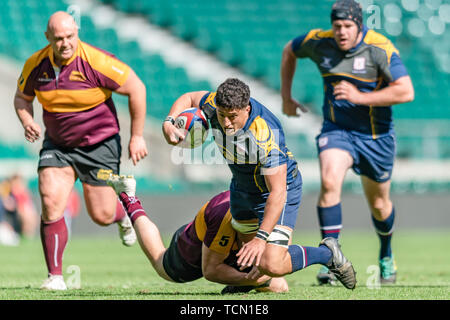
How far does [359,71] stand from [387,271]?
6.53 feet

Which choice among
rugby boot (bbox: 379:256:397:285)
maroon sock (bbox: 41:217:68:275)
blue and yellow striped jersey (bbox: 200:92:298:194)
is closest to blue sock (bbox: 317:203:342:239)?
rugby boot (bbox: 379:256:397:285)

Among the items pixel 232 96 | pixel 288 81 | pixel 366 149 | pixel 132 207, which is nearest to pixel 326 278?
Result: pixel 366 149

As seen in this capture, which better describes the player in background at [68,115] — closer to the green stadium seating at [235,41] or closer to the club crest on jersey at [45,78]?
the club crest on jersey at [45,78]

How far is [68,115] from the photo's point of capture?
708cm

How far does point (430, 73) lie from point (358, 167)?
14.3 meters

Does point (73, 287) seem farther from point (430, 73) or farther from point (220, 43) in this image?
point (430, 73)

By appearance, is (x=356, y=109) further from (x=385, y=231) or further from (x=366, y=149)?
(x=385, y=231)

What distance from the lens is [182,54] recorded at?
2078cm

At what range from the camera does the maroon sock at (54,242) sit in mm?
6875

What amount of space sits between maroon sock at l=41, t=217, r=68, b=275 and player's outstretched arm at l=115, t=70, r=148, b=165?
0.92 meters

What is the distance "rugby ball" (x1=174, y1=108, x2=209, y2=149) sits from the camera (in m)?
5.65

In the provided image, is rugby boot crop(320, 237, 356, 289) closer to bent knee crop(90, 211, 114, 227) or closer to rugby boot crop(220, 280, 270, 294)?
rugby boot crop(220, 280, 270, 294)

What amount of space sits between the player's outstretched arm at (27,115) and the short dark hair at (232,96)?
7.15 ft
